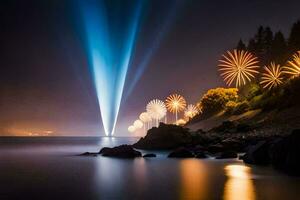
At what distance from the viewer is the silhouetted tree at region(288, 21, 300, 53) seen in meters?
116

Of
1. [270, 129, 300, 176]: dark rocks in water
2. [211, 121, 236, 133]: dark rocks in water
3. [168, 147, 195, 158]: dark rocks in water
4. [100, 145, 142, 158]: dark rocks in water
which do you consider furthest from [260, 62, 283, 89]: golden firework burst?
[270, 129, 300, 176]: dark rocks in water

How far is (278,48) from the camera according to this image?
Answer: 128250 mm

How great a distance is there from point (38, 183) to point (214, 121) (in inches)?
4086

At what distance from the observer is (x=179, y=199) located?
2300 cm

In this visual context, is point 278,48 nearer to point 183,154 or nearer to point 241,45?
point 241,45

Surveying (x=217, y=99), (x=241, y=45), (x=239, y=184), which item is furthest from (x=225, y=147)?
(x=241, y=45)

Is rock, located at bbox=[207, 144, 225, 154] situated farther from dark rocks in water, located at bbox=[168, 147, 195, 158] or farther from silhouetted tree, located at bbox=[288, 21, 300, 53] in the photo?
silhouetted tree, located at bbox=[288, 21, 300, 53]

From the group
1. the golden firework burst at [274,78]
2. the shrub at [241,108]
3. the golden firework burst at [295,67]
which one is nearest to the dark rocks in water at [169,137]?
the golden firework burst at [295,67]

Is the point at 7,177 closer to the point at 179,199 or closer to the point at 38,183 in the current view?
the point at 38,183

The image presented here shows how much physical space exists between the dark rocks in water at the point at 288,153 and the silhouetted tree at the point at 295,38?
87335 mm

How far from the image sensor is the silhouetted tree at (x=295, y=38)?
116m

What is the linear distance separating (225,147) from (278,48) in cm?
7984

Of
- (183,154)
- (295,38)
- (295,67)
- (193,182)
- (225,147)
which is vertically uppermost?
(295,38)

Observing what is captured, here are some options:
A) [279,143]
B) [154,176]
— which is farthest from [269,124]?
[154,176]
